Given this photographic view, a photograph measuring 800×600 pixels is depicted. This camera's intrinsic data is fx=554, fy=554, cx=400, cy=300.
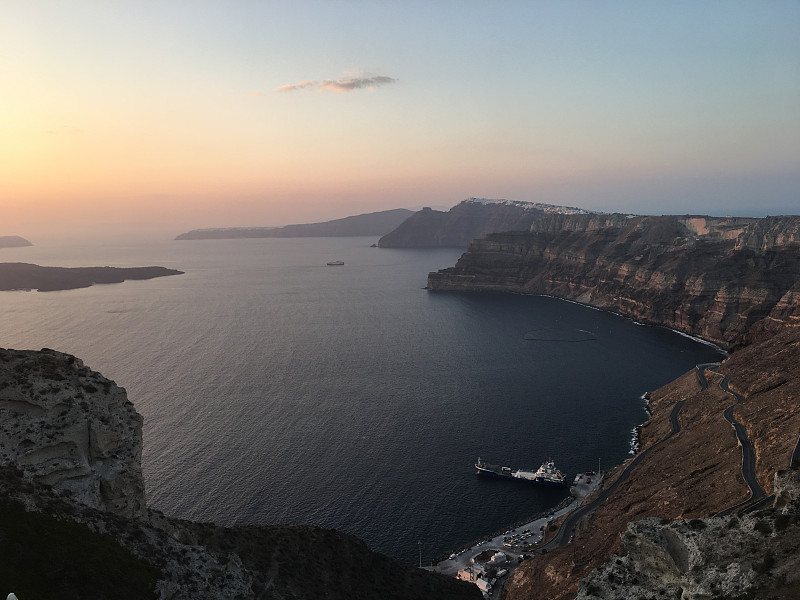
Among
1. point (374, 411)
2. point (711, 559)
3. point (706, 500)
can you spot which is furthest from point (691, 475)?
point (374, 411)

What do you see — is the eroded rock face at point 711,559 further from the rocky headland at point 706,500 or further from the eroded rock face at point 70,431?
the eroded rock face at point 70,431

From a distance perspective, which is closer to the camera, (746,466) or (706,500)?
(706,500)

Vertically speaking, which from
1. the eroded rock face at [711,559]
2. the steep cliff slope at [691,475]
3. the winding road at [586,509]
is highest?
the eroded rock face at [711,559]

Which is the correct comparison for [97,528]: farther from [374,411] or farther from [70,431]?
[374,411]

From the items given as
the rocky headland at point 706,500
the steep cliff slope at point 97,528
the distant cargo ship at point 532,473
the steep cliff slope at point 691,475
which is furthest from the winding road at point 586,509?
the steep cliff slope at point 97,528

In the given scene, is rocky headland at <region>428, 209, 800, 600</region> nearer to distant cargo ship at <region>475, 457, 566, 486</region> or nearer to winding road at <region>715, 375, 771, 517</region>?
winding road at <region>715, 375, 771, 517</region>
